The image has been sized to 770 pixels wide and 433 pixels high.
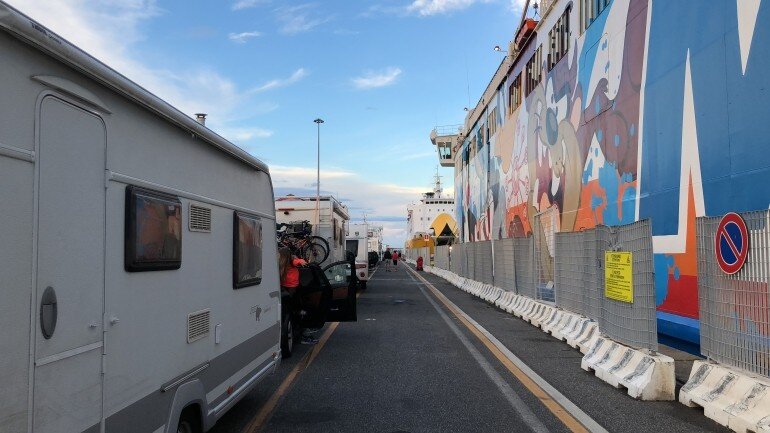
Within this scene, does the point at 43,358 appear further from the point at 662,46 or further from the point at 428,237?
the point at 428,237

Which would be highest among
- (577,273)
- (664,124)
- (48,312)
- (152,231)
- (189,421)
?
(664,124)

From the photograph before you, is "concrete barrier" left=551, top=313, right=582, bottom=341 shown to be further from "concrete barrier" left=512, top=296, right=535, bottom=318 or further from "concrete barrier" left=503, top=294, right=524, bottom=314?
"concrete barrier" left=503, top=294, right=524, bottom=314

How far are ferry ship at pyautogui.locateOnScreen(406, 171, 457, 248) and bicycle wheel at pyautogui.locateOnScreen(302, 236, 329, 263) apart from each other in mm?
57254

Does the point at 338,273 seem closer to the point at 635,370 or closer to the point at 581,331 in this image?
the point at 581,331

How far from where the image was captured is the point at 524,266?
53.0 feet

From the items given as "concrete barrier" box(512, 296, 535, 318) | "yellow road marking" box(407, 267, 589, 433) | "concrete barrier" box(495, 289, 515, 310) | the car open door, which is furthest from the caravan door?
"concrete barrier" box(495, 289, 515, 310)

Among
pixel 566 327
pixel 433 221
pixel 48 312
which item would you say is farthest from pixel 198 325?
pixel 433 221

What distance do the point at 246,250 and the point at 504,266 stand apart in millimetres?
14118

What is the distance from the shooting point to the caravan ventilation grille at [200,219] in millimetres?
4402

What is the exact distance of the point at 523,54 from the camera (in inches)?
1110

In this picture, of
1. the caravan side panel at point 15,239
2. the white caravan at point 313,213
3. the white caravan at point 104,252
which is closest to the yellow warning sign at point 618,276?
the white caravan at point 104,252

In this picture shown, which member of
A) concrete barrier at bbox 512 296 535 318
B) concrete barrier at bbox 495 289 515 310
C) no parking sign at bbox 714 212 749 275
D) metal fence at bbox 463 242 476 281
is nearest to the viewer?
no parking sign at bbox 714 212 749 275

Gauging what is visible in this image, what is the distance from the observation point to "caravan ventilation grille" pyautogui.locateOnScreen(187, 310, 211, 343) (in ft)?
14.2

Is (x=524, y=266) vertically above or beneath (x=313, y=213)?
beneath
